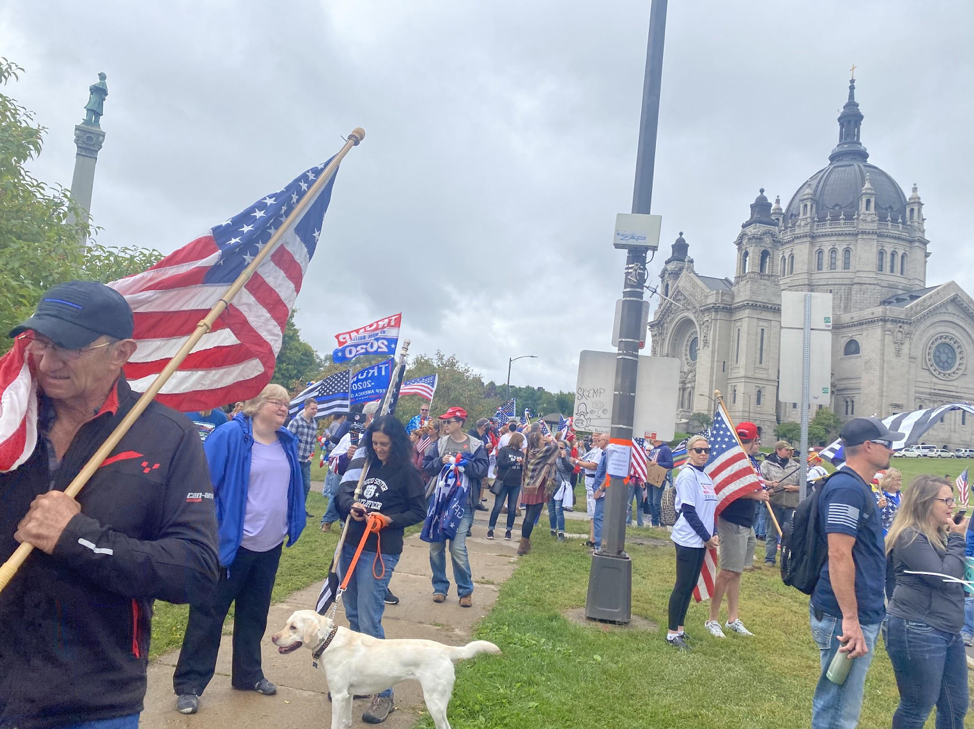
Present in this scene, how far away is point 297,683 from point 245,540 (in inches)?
50.5

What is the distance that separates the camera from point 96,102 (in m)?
25.6

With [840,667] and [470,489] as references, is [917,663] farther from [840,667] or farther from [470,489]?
[470,489]

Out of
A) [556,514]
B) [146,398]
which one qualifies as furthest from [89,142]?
[146,398]

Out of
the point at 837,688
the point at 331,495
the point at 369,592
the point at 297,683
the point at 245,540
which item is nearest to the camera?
the point at 837,688

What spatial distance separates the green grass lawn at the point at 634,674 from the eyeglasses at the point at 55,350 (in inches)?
144

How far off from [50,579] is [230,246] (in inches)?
87.5

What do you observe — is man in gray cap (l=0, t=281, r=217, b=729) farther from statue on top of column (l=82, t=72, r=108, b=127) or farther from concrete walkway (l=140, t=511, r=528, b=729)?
statue on top of column (l=82, t=72, r=108, b=127)

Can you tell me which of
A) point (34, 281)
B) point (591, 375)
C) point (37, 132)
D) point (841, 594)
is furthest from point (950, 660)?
point (37, 132)

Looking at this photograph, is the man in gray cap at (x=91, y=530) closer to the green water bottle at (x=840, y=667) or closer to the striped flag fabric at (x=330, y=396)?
the green water bottle at (x=840, y=667)

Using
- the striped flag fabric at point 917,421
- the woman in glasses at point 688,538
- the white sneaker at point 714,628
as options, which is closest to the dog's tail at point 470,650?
the woman in glasses at point 688,538

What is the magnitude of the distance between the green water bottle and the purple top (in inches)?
139

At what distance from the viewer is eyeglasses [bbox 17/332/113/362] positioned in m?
2.10

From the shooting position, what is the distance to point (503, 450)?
13.0 metres

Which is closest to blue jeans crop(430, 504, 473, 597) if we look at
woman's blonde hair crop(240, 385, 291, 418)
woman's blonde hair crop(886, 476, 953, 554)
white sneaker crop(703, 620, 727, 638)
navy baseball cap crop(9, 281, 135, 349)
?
white sneaker crop(703, 620, 727, 638)
